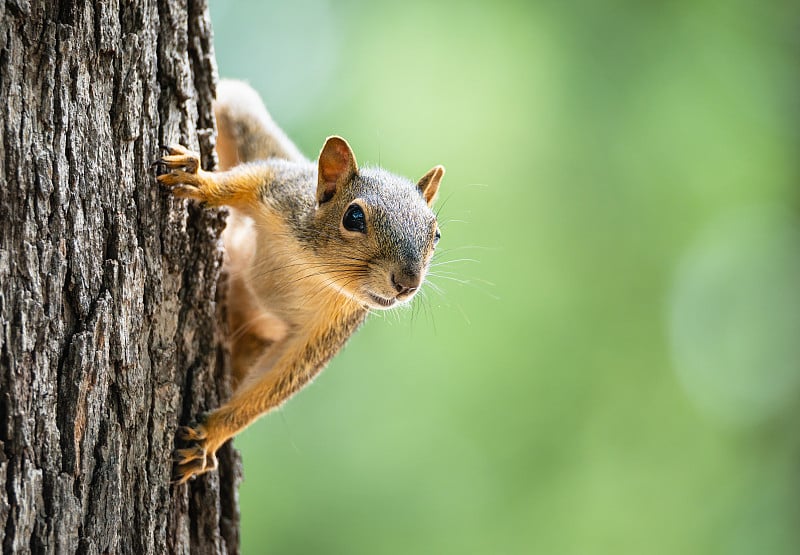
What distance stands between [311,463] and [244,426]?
396 centimetres

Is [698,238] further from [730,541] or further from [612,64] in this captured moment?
[730,541]

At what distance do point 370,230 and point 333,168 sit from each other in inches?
11.6

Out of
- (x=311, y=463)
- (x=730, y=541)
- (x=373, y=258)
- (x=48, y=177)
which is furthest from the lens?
(x=730, y=541)

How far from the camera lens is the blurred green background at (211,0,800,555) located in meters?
6.44

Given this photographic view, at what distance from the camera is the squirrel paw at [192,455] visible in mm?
2254

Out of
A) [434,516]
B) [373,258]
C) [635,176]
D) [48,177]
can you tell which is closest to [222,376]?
[373,258]

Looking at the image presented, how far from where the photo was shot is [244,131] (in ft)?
10.9

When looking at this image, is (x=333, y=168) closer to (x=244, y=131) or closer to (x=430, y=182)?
(x=430, y=182)

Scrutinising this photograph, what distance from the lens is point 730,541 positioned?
7.27 metres

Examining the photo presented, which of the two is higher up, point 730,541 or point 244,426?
point 244,426

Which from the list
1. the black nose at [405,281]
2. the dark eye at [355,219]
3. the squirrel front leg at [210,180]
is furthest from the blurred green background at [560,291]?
the black nose at [405,281]

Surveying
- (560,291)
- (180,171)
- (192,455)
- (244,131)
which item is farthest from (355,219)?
(560,291)

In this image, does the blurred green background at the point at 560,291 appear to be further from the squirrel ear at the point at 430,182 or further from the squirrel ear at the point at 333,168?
the squirrel ear at the point at 333,168

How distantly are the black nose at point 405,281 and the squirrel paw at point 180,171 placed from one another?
63cm
